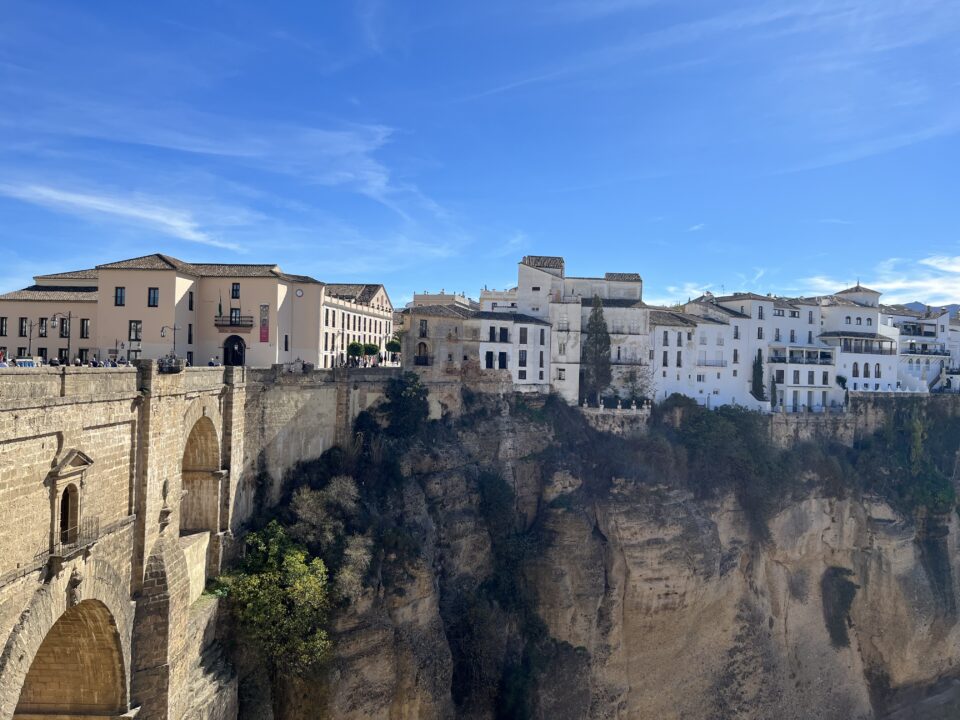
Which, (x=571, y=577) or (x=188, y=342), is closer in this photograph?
(x=188, y=342)

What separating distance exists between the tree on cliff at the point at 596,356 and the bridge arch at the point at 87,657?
2647 cm

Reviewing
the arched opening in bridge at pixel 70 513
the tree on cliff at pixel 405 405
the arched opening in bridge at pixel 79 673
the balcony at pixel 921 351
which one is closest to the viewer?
the arched opening in bridge at pixel 70 513

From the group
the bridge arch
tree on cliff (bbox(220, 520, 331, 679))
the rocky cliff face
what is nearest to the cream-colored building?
the rocky cliff face

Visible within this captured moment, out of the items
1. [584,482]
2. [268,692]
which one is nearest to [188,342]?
[268,692]

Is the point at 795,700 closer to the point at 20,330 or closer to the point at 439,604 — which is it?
the point at 439,604

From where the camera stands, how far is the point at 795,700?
121 feet

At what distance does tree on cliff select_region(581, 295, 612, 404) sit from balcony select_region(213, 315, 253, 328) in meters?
17.9

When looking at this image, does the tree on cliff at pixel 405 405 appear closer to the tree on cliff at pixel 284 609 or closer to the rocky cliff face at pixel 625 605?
the rocky cliff face at pixel 625 605

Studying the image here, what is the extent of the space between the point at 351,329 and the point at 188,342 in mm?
9319

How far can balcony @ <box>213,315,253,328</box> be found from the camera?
2898 centimetres

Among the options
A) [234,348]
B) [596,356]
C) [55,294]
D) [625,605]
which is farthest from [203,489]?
[596,356]

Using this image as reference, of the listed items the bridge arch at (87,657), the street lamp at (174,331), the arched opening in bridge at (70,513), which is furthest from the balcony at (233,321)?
the arched opening in bridge at (70,513)

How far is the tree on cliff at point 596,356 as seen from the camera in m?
38.7

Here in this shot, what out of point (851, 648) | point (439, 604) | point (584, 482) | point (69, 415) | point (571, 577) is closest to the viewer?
point (69, 415)
